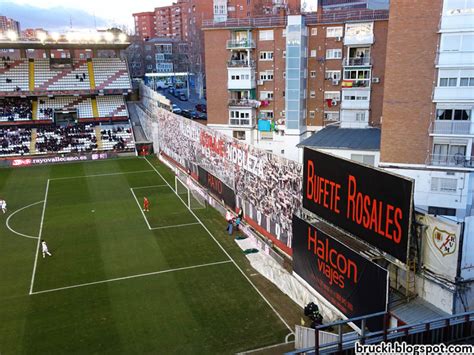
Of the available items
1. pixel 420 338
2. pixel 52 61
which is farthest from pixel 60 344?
pixel 52 61

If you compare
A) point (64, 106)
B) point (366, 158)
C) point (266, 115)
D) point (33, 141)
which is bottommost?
point (33, 141)

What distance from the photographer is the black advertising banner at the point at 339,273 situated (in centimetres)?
1312

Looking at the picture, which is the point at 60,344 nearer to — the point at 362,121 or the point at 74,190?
the point at 74,190

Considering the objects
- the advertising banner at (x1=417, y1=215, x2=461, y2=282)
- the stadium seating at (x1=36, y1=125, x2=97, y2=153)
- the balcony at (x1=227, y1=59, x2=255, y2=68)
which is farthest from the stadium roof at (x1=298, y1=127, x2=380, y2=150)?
the stadium seating at (x1=36, y1=125, x2=97, y2=153)

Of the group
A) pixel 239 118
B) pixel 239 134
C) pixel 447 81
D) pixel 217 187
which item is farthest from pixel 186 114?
pixel 447 81

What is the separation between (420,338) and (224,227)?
17414 mm

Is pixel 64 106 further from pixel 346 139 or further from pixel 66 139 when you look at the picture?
pixel 346 139

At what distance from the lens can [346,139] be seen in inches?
1310

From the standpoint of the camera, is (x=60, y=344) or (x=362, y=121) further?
(x=362, y=121)

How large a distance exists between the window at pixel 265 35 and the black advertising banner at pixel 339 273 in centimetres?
3123

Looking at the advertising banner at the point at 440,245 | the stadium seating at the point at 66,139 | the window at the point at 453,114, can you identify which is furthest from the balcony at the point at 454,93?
the stadium seating at the point at 66,139

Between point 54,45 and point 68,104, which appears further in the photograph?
point 68,104

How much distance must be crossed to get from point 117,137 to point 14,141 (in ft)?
38.2

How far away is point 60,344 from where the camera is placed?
15430 millimetres
